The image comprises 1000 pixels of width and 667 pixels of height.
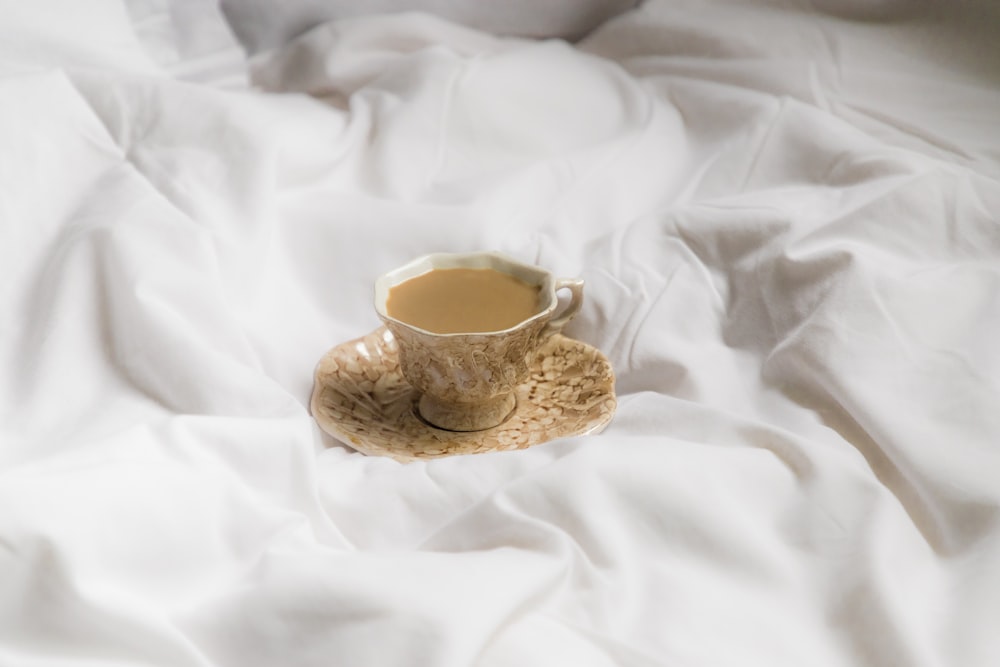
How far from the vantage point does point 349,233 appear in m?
0.78

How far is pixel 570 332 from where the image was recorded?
29.7 inches

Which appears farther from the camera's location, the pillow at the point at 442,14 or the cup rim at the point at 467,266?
the pillow at the point at 442,14

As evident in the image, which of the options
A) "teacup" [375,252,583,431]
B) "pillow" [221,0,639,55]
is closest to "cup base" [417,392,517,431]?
"teacup" [375,252,583,431]

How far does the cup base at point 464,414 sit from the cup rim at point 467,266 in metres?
0.06

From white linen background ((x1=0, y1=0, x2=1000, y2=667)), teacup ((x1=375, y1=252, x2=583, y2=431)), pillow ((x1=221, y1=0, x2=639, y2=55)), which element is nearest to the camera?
white linen background ((x1=0, y1=0, x2=1000, y2=667))

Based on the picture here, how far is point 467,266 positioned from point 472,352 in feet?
0.33

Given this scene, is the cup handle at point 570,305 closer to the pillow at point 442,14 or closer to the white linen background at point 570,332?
the white linen background at point 570,332

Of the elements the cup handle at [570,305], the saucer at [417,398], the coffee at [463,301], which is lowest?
the saucer at [417,398]

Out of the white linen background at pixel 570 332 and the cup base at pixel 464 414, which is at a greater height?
the white linen background at pixel 570 332

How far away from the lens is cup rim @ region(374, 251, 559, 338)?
1.98 ft

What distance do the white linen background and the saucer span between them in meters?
0.02

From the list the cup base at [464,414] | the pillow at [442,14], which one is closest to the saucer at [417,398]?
the cup base at [464,414]

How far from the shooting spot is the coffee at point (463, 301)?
24.6 inches

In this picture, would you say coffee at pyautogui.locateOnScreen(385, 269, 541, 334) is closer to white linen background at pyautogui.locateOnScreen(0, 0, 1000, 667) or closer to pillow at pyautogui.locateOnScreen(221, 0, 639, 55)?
white linen background at pyautogui.locateOnScreen(0, 0, 1000, 667)
